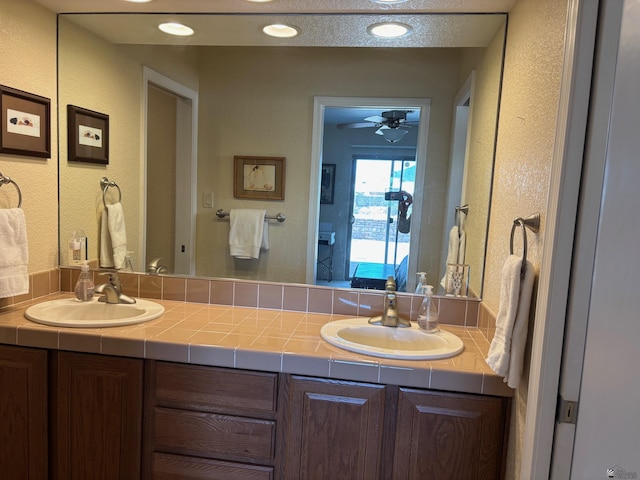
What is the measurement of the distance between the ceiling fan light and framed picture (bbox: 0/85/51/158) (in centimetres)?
145

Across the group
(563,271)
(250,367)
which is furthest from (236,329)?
(563,271)

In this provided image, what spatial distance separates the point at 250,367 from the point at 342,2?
1331mm

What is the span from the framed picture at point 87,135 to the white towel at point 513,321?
71.7 inches

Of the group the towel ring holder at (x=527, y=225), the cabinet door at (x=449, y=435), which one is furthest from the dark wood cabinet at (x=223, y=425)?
the towel ring holder at (x=527, y=225)

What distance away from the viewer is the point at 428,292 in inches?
68.3

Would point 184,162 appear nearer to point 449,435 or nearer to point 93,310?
point 93,310

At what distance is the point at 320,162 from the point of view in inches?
74.9

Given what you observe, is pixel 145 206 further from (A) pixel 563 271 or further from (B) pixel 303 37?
(A) pixel 563 271

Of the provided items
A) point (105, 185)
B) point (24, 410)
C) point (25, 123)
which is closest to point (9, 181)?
point (25, 123)

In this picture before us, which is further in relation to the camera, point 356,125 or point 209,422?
point 356,125

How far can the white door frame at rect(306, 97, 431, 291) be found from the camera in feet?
5.95

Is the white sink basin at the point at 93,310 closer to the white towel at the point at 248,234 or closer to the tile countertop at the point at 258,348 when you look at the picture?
the tile countertop at the point at 258,348

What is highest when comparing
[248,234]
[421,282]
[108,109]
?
[108,109]

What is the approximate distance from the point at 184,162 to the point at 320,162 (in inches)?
25.4
